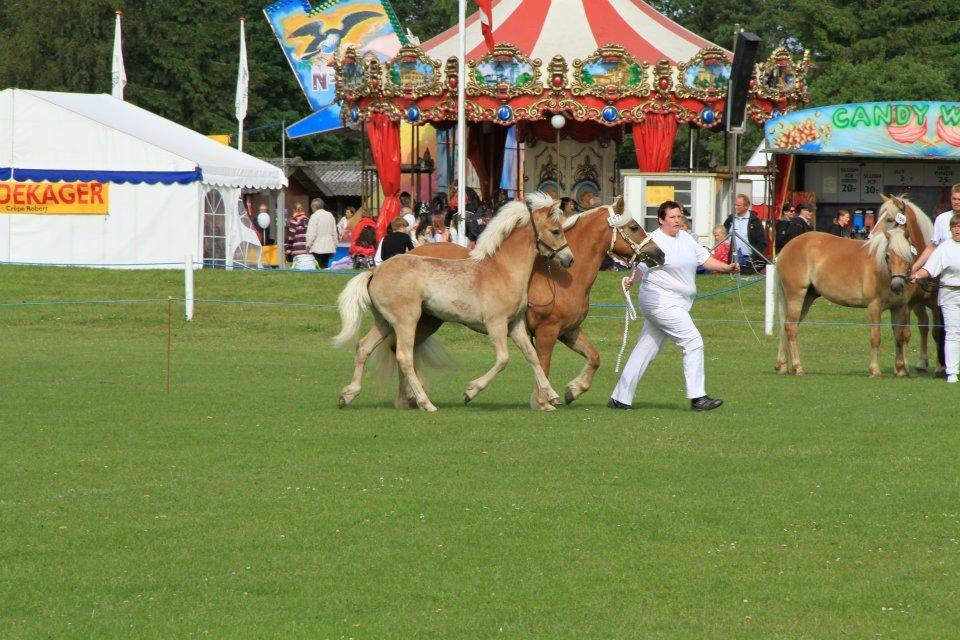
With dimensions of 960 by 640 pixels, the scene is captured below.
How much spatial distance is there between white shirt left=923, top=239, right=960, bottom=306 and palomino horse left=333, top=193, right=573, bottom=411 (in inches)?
236

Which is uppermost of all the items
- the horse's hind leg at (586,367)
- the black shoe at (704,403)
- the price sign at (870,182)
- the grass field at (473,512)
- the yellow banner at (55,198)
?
the price sign at (870,182)

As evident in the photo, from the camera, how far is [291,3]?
1770 inches

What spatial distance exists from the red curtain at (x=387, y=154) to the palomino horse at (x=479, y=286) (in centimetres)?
2011

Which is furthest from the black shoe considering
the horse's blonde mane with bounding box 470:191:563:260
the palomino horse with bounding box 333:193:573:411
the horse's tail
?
the horse's tail

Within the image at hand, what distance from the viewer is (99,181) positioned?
3266cm

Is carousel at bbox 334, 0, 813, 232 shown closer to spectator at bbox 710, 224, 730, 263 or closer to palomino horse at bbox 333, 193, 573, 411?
spectator at bbox 710, 224, 730, 263

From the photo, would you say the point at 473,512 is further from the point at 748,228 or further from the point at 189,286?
the point at 748,228

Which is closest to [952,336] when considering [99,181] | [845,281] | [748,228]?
[845,281]

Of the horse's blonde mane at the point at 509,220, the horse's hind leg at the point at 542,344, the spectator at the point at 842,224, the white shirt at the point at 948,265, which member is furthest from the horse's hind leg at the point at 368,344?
the spectator at the point at 842,224

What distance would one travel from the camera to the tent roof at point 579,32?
114 ft

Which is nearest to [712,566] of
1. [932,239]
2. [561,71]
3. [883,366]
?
[932,239]

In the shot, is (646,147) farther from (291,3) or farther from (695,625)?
(695,625)

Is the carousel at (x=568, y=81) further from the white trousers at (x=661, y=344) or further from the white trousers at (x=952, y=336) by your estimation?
the white trousers at (x=661, y=344)

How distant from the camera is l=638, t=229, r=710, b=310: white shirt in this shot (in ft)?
45.5
